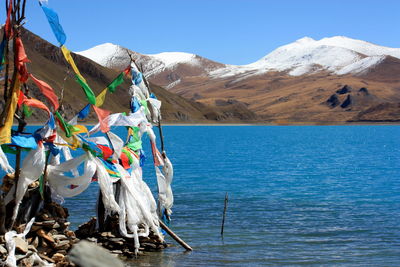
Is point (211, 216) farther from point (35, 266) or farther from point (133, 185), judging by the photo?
point (35, 266)

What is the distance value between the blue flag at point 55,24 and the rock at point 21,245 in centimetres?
375

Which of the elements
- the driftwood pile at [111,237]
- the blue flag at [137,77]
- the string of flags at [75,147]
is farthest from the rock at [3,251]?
the blue flag at [137,77]

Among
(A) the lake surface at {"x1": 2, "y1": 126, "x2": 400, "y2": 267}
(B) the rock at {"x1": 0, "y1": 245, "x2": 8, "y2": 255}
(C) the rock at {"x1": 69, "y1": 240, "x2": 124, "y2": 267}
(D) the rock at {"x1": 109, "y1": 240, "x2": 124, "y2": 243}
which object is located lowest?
(A) the lake surface at {"x1": 2, "y1": 126, "x2": 400, "y2": 267}

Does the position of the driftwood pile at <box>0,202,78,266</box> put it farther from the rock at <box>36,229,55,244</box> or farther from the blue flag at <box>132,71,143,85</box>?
the blue flag at <box>132,71,143,85</box>

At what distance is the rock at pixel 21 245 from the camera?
37.8ft

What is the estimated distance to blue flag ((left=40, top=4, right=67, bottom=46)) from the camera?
→ 40.7ft

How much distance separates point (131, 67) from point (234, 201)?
11938mm

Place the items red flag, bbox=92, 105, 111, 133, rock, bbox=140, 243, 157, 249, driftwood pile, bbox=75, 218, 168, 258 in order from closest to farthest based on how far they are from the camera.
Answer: red flag, bbox=92, 105, 111, 133 < driftwood pile, bbox=75, 218, 168, 258 < rock, bbox=140, 243, 157, 249

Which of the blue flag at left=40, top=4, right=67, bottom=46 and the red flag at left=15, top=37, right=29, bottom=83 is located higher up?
the blue flag at left=40, top=4, right=67, bottom=46

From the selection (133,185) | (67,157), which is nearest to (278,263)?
(133,185)

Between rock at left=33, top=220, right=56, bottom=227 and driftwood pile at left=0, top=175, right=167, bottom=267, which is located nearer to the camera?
driftwood pile at left=0, top=175, right=167, bottom=267

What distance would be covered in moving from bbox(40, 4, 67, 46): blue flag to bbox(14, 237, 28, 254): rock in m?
3.75

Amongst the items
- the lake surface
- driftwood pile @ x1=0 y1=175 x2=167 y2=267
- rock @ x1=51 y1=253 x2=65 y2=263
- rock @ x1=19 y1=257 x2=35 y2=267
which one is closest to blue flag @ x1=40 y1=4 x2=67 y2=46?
driftwood pile @ x1=0 y1=175 x2=167 y2=267

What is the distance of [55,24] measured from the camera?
1255 centimetres
